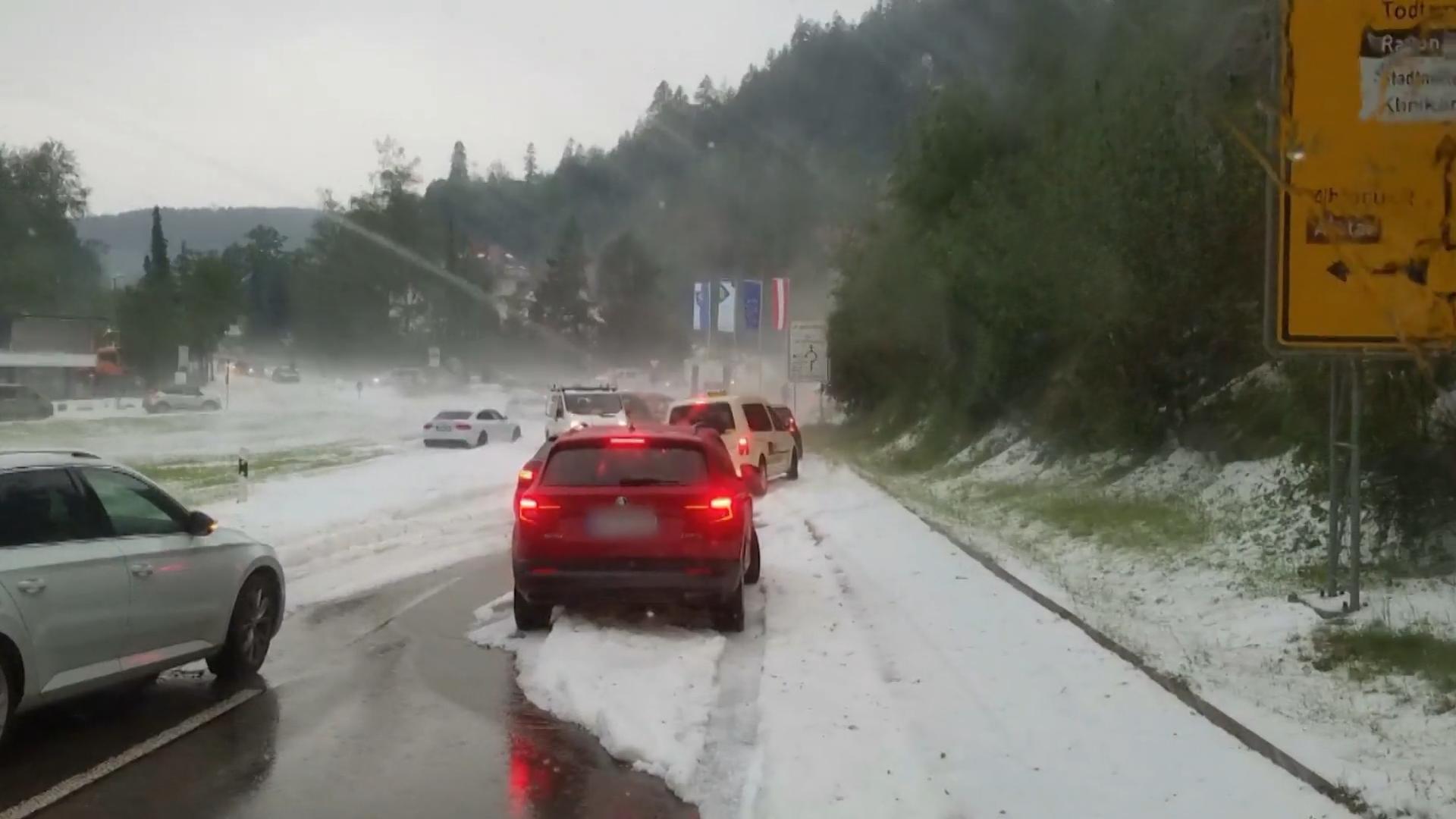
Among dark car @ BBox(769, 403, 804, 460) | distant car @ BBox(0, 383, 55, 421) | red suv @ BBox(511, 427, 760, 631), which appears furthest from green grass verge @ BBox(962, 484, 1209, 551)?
distant car @ BBox(0, 383, 55, 421)

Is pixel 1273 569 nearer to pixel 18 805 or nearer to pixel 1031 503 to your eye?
pixel 1031 503

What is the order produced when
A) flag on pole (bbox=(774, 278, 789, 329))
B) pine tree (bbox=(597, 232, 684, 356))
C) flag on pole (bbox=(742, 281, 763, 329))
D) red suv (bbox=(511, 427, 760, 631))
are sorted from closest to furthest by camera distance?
red suv (bbox=(511, 427, 760, 631))
flag on pole (bbox=(774, 278, 789, 329))
flag on pole (bbox=(742, 281, 763, 329))
pine tree (bbox=(597, 232, 684, 356))

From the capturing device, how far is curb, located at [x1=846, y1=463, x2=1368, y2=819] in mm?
5551

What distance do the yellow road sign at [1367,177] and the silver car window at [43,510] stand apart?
609cm

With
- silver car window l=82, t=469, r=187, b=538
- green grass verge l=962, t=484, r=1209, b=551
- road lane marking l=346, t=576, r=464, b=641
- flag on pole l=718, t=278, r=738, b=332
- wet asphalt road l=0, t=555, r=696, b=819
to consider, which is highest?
flag on pole l=718, t=278, r=738, b=332

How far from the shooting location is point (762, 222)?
79000 millimetres

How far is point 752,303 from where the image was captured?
47.7 meters

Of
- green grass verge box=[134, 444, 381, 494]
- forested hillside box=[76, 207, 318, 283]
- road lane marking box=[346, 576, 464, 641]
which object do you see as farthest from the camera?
forested hillside box=[76, 207, 318, 283]

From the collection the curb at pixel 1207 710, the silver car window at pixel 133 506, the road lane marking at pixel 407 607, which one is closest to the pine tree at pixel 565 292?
the road lane marking at pixel 407 607

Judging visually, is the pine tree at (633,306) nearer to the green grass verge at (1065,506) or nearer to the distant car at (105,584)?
the green grass verge at (1065,506)

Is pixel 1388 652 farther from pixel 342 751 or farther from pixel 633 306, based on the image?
pixel 633 306

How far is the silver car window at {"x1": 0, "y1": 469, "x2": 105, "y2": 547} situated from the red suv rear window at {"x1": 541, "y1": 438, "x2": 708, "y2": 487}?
3.40 meters

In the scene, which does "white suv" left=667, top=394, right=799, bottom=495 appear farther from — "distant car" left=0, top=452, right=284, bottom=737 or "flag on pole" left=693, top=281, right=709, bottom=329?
"flag on pole" left=693, top=281, right=709, bottom=329

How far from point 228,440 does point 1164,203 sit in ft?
115
